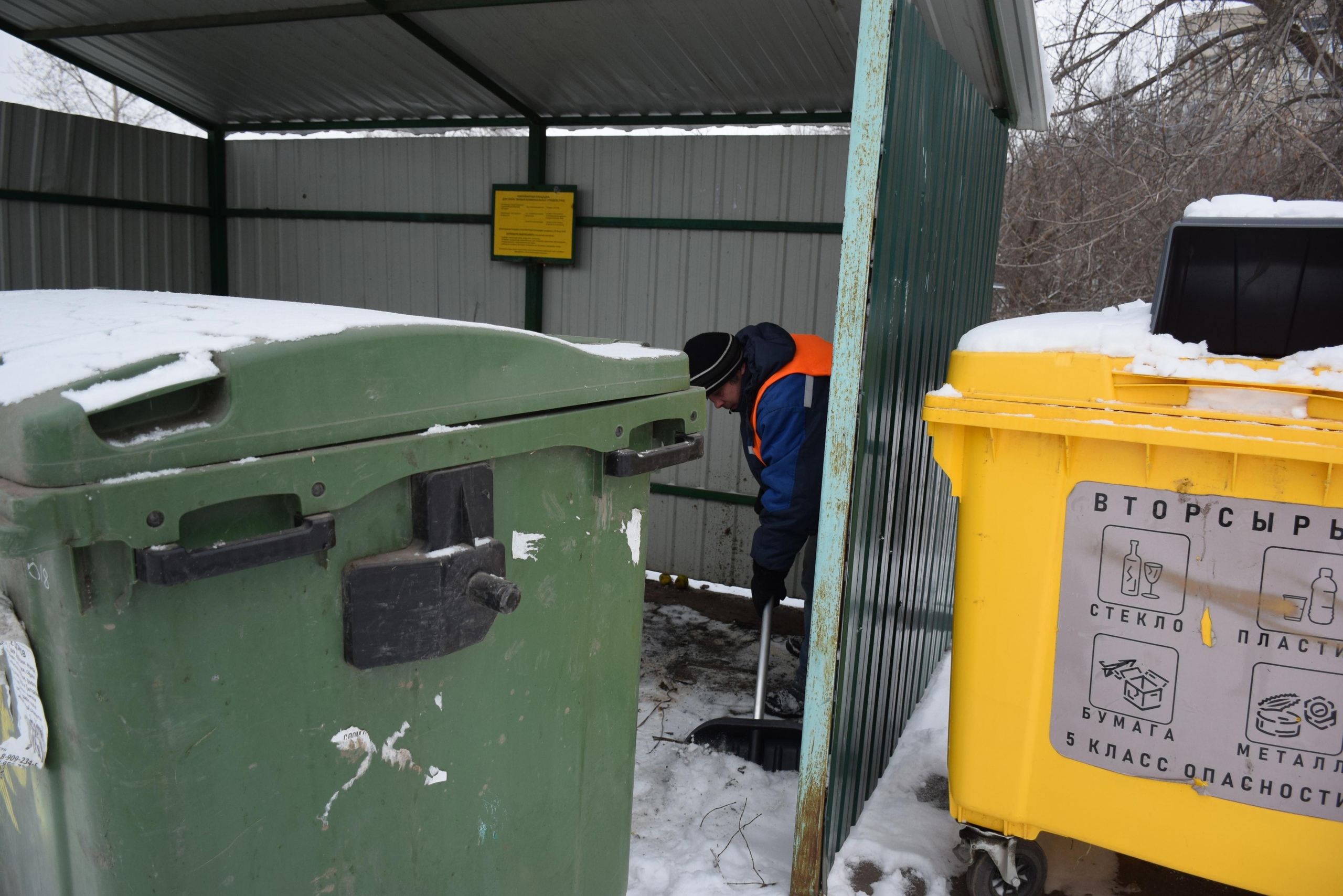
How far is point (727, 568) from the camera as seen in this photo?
5773 mm

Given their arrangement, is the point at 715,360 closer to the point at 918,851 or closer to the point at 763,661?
the point at 763,661

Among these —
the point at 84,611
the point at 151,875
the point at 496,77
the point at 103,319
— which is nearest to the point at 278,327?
the point at 103,319

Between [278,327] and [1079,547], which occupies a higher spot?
[278,327]

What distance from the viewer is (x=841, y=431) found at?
7.42 feet

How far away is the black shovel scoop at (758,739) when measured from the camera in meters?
3.24

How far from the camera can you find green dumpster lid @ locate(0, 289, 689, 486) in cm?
101

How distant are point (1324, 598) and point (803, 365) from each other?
180 cm

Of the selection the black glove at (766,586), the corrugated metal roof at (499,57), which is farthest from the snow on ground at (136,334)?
the corrugated metal roof at (499,57)

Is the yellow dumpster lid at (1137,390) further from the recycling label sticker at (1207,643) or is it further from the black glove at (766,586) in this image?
the black glove at (766,586)

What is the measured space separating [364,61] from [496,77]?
82 centimetres

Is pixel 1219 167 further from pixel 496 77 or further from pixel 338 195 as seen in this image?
pixel 338 195

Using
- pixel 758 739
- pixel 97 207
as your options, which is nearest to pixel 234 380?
pixel 758 739

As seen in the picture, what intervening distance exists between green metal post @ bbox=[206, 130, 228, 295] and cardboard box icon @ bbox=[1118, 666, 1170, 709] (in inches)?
263

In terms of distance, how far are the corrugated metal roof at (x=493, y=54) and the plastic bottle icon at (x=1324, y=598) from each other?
2475mm
